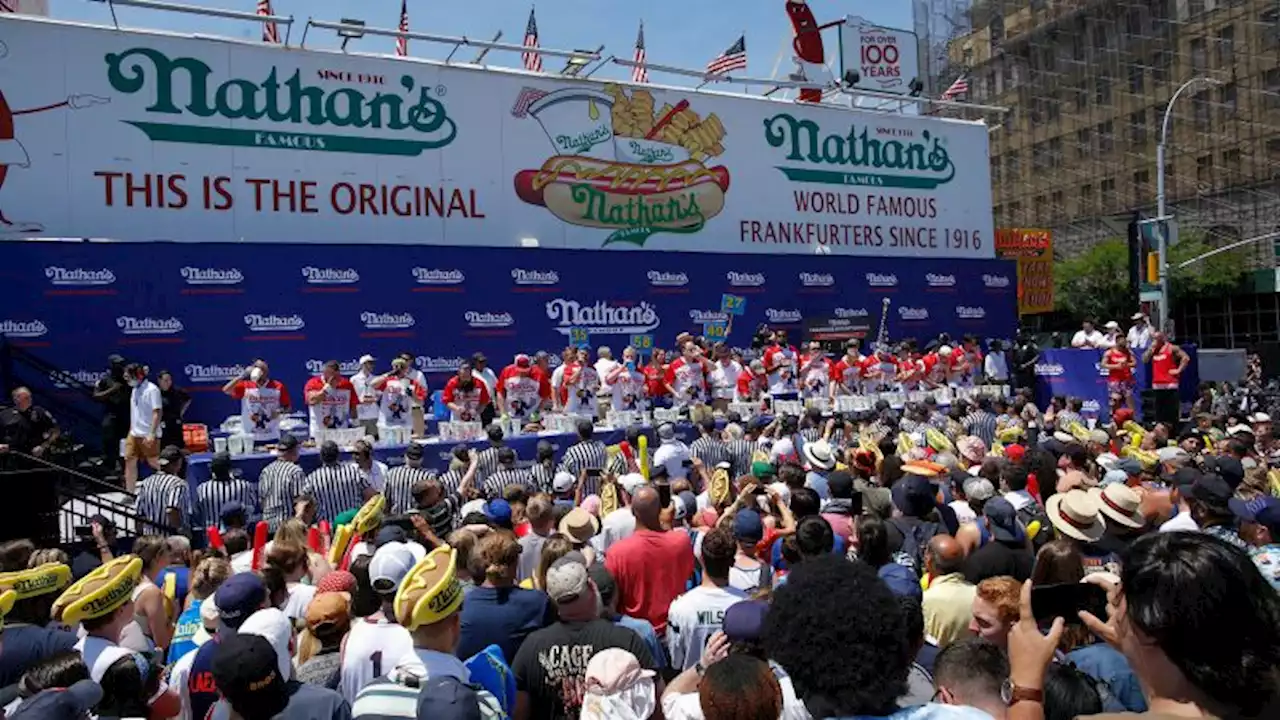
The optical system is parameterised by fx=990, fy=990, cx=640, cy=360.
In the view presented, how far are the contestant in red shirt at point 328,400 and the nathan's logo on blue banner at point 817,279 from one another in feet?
40.1

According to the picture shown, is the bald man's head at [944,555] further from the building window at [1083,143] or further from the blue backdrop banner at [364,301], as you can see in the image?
the building window at [1083,143]

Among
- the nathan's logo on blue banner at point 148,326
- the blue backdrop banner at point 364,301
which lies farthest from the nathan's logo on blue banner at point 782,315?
the nathan's logo on blue banner at point 148,326

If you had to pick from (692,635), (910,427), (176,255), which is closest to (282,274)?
(176,255)

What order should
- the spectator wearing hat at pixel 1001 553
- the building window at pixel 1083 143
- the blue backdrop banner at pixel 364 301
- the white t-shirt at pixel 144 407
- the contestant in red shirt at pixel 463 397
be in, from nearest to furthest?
the spectator wearing hat at pixel 1001 553
the white t-shirt at pixel 144 407
the contestant in red shirt at pixel 463 397
the blue backdrop banner at pixel 364 301
the building window at pixel 1083 143

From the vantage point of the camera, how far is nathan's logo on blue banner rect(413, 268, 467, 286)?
59.5 feet

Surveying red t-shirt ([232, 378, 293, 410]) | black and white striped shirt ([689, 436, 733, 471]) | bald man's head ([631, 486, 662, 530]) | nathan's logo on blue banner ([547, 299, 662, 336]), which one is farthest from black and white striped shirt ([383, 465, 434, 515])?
nathan's logo on blue banner ([547, 299, 662, 336])

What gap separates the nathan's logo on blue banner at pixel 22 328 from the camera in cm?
1461

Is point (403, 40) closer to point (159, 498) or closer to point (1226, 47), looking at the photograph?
point (159, 498)

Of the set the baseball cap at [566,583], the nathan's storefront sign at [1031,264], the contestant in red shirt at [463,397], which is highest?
the nathan's storefront sign at [1031,264]

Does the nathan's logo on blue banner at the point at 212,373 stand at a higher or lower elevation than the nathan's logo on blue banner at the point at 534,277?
lower

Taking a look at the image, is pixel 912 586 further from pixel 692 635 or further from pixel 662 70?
pixel 662 70

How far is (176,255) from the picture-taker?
52.2ft

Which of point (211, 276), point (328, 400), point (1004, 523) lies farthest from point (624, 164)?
point (1004, 523)

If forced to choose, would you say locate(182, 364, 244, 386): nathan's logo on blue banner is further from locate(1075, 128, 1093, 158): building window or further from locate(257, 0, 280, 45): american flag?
locate(1075, 128, 1093, 158): building window
